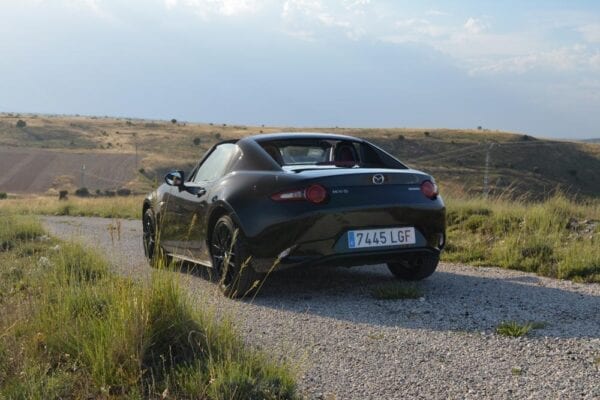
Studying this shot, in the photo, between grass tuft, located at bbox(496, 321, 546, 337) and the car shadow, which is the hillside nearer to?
the car shadow

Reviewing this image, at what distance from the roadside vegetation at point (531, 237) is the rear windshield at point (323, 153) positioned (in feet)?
7.07

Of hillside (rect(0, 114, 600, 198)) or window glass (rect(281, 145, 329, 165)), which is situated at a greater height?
window glass (rect(281, 145, 329, 165))

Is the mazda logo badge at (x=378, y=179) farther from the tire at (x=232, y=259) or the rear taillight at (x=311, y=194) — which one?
the tire at (x=232, y=259)

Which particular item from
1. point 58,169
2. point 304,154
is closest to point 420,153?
point 58,169

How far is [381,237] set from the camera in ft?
18.9

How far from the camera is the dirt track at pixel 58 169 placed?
52.6m

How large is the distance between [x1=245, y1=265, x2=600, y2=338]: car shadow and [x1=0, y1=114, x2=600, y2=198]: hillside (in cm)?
3355

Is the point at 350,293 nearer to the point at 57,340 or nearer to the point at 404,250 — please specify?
the point at 404,250

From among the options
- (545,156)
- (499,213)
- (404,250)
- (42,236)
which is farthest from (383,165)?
(545,156)

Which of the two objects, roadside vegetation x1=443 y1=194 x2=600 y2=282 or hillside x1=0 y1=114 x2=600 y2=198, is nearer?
roadside vegetation x1=443 y1=194 x2=600 y2=282

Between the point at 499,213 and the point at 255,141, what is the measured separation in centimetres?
466

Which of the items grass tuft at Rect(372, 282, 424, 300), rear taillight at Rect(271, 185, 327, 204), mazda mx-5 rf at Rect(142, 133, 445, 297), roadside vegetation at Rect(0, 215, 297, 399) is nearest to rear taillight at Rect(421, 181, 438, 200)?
mazda mx-5 rf at Rect(142, 133, 445, 297)

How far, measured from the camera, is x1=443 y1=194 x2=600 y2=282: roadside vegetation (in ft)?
23.4

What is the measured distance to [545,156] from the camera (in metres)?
66.2
